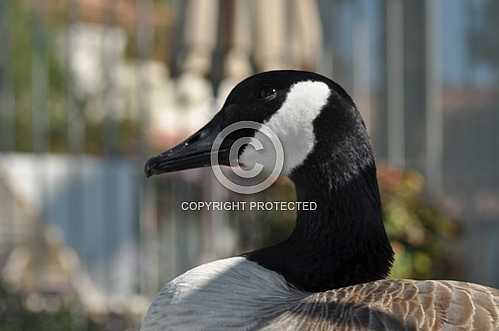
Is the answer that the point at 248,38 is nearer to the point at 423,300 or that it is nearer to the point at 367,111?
the point at 367,111

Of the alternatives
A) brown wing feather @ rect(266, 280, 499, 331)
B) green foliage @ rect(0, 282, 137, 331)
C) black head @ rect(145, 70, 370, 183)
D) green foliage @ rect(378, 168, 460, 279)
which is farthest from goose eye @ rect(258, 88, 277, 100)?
green foliage @ rect(0, 282, 137, 331)

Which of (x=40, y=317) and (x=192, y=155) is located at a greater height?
(x=192, y=155)

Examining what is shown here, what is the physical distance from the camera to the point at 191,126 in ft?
20.5

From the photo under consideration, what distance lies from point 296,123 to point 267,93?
0.10 m

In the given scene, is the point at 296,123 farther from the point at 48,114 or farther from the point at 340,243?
the point at 48,114

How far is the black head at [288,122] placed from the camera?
92.6 inches

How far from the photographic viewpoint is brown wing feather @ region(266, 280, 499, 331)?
6.48ft

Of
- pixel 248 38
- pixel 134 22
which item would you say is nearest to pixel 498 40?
pixel 248 38

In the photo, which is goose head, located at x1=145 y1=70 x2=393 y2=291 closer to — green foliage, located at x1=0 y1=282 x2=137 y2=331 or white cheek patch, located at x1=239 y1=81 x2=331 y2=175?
white cheek patch, located at x1=239 y1=81 x2=331 y2=175

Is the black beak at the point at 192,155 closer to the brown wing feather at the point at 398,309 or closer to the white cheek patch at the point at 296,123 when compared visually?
the white cheek patch at the point at 296,123

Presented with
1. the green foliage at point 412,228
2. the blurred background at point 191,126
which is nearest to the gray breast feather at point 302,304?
the green foliage at point 412,228

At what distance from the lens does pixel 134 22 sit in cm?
637

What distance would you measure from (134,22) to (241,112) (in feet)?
13.4

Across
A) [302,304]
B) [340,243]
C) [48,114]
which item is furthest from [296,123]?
Answer: [48,114]
